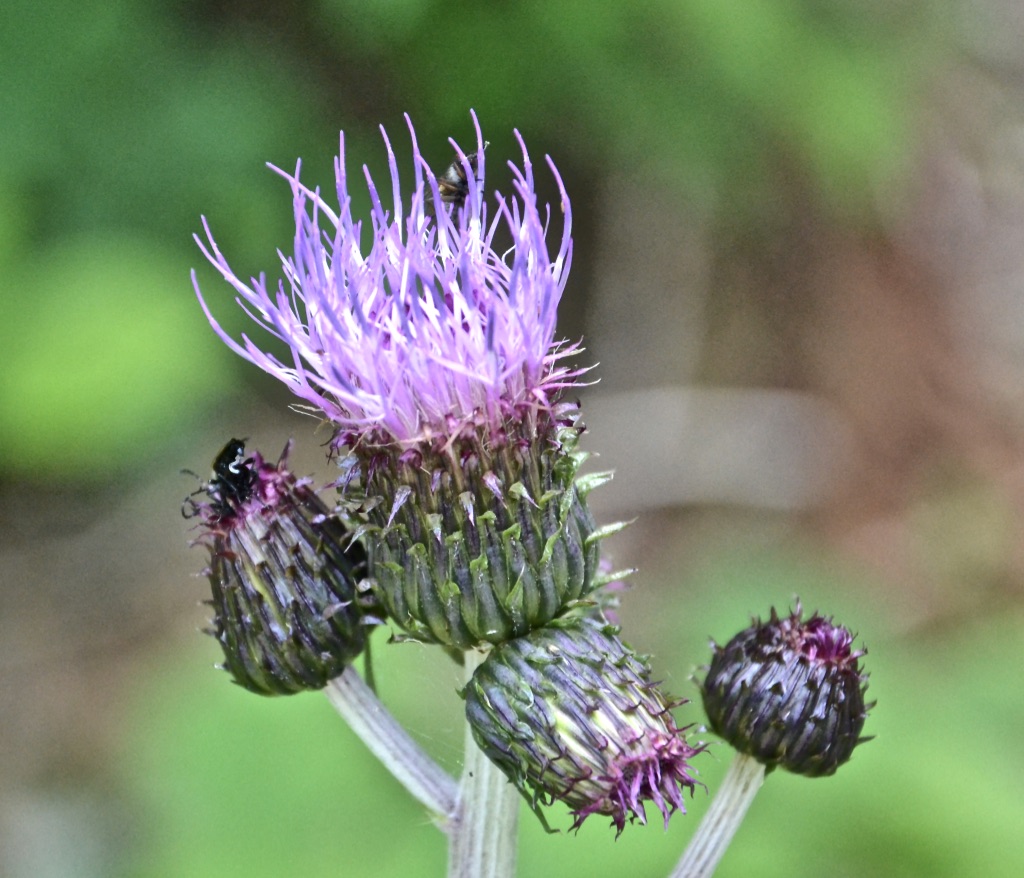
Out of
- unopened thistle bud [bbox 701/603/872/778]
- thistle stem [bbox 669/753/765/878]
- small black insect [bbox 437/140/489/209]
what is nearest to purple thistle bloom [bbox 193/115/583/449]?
small black insect [bbox 437/140/489/209]

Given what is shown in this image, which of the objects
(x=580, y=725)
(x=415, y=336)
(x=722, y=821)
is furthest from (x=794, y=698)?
(x=415, y=336)

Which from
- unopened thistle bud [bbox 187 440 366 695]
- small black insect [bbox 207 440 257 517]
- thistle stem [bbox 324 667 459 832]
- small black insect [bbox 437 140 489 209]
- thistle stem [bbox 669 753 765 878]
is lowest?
thistle stem [bbox 669 753 765 878]

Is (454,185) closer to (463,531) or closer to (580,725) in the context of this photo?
(463,531)

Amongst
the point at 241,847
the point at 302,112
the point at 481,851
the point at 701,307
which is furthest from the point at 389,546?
the point at 701,307

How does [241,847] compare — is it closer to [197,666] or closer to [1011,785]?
[197,666]

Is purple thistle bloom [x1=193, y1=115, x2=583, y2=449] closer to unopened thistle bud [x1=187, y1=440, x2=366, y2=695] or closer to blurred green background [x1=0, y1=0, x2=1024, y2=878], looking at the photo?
unopened thistle bud [x1=187, y1=440, x2=366, y2=695]

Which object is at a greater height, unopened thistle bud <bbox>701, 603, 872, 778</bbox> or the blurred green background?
the blurred green background
